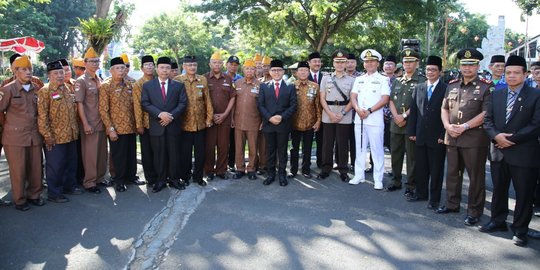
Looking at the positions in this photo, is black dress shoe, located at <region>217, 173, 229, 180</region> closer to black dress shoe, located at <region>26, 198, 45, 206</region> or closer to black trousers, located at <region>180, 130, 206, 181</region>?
black trousers, located at <region>180, 130, 206, 181</region>

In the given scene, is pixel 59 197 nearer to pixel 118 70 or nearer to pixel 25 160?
pixel 25 160

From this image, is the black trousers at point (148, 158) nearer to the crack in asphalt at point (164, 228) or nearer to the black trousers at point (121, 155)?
the black trousers at point (121, 155)

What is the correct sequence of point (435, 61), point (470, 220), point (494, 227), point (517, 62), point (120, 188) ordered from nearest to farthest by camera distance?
point (517, 62) → point (494, 227) → point (470, 220) → point (435, 61) → point (120, 188)

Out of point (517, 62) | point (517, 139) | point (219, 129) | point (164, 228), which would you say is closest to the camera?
point (517, 139)

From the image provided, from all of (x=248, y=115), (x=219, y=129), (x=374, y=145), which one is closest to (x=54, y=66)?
(x=219, y=129)

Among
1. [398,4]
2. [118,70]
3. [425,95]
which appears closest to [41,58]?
[398,4]

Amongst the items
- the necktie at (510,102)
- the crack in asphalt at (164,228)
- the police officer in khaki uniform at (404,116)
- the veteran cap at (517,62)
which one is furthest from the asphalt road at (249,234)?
the veteran cap at (517,62)

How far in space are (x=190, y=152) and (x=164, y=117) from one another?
82cm

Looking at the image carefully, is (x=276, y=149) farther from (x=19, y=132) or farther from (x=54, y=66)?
(x=19, y=132)

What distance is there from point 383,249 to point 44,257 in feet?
10.6

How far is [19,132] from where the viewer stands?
17.2 ft

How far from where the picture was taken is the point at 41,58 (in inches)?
1604

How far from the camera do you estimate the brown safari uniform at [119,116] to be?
19.9 ft

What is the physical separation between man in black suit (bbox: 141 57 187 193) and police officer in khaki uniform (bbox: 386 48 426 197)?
3.08 metres
